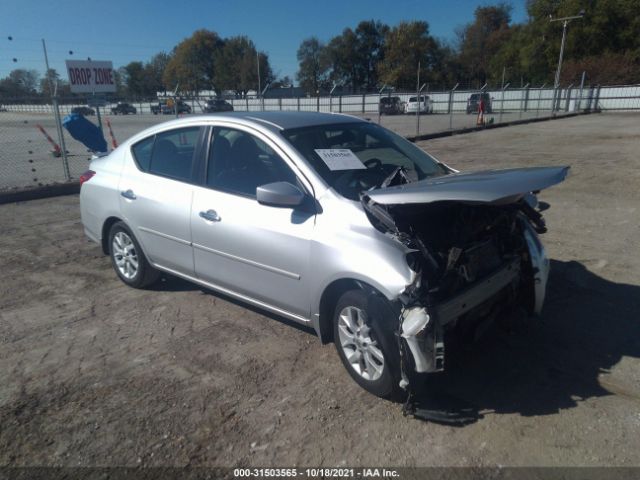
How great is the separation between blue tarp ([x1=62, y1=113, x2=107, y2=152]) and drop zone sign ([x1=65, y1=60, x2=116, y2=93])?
4.32 ft

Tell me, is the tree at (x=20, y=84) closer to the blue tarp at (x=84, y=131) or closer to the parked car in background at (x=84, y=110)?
the parked car in background at (x=84, y=110)

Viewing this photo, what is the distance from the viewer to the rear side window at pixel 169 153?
4094 millimetres

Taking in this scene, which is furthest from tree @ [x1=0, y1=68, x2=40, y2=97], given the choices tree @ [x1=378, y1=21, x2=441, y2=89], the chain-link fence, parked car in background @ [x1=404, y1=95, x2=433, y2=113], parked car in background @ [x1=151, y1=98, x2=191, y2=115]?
tree @ [x1=378, y1=21, x2=441, y2=89]

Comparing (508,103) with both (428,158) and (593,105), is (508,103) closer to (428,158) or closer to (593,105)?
(593,105)

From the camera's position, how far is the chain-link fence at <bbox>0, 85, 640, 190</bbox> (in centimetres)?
1190

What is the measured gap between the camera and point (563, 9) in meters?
54.2

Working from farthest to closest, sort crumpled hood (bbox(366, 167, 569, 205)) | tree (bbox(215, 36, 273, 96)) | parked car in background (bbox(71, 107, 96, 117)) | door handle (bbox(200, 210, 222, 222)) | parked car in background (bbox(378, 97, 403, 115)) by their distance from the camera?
tree (bbox(215, 36, 273, 96)), parked car in background (bbox(378, 97, 403, 115)), parked car in background (bbox(71, 107, 96, 117)), door handle (bbox(200, 210, 222, 222)), crumpled hood (bbox(366, 167, 569, 205))

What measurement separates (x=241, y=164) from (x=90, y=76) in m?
9.67

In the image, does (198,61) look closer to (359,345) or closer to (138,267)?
(138,267)

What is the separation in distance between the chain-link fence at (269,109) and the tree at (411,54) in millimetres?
28493

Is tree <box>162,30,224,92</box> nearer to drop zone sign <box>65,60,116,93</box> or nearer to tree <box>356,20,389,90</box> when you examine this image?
tree <box>356,20,389,90</box>

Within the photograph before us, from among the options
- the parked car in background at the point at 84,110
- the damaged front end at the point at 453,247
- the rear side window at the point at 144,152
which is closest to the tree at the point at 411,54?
the parked car in background at the point at 84,110

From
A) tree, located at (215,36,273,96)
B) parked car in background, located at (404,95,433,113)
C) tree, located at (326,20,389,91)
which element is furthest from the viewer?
tree, located at (326,20,389,91)

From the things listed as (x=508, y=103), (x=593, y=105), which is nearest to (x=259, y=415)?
(x=508, y=103)
